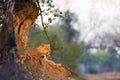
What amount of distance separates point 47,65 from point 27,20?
1100 mm

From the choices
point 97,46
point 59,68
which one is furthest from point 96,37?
point 59,68

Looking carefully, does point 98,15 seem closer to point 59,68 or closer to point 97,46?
point 97,46

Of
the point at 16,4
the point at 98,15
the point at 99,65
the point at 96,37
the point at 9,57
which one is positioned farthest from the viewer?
the point at 99,65

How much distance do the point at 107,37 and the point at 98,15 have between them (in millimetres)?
2247

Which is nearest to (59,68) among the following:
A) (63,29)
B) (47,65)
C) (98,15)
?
(47,65)

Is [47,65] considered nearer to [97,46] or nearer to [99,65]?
[97,46]

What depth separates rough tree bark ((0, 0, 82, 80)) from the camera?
9016 millimetres

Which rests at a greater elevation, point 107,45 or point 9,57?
point 107,45

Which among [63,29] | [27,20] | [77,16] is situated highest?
[77,16]

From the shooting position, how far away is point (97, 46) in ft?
145

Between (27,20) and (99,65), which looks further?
(99,65)

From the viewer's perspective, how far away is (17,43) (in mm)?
9469

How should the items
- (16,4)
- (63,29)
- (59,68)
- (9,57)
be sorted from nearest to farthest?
(9,57) < (16,4) < (59,68) < (63,29)

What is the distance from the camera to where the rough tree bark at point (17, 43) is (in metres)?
9.02
